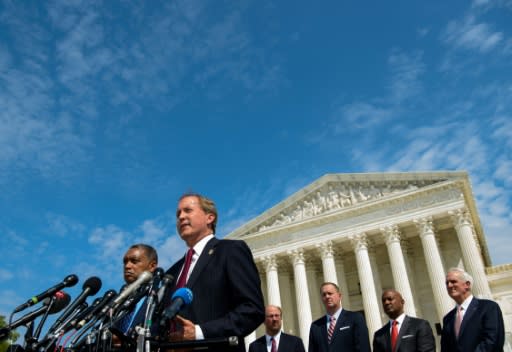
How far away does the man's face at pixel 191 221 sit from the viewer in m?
4.29

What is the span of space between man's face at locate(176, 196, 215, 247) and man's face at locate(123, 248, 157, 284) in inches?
61.8

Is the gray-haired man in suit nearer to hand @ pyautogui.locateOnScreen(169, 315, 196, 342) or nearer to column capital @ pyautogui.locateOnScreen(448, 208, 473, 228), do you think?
hand @ pyautogui.locateOnScreen(169, 315, 196, 342)

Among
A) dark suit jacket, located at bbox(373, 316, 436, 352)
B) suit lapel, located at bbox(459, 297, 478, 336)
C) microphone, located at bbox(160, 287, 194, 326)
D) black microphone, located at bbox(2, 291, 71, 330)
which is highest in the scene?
black microphone, located at bbox(2, 291, 71, 330)

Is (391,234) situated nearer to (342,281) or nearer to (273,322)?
(342,281)

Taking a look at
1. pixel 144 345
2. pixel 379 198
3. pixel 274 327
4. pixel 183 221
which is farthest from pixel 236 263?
pixel 379 198

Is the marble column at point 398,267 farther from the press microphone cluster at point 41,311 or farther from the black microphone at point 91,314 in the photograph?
the black microphone at point 91,314

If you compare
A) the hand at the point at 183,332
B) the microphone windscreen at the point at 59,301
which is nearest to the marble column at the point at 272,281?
the microphone windscreen at the point at 59,301

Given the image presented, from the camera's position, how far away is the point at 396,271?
95.5 ft

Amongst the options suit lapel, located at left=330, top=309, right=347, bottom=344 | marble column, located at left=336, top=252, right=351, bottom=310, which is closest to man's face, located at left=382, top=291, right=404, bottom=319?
suit lapel, located at left=330, top=309, right=347, bottom=344

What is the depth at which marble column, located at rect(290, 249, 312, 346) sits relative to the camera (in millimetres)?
30456

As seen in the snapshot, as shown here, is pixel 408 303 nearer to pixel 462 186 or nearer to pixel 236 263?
pixel 462 186

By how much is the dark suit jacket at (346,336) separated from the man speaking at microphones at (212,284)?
4956 mm

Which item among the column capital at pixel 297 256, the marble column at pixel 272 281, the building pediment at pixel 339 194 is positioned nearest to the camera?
the building pediment at pixel 339 194

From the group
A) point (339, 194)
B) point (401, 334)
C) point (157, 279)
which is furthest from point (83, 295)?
point (339, 194)
